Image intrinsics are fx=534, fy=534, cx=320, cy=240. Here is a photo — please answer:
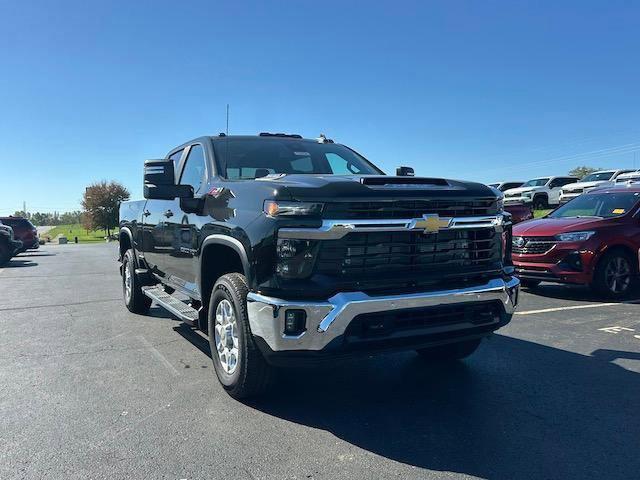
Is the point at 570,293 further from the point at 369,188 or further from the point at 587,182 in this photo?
the point at 587,182

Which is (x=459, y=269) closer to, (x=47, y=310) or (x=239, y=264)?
(x=239, y=264)

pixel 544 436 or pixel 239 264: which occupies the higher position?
pixel 239 264

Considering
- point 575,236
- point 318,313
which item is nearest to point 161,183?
point 318,313

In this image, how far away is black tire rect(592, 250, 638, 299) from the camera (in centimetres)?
791

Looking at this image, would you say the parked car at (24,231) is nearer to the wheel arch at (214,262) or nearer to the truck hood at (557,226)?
the truck hood at (557,226)

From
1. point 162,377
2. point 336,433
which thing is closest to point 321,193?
point 336,433

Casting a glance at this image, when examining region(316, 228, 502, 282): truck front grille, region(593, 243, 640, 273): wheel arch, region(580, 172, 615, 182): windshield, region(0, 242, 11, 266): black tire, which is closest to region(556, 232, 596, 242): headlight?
region(593, 243, 640, 273): wheel arch

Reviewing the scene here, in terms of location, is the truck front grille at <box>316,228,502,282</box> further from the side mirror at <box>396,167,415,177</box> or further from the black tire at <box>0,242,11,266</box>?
the black tire at <box>0,242,11,266</box>

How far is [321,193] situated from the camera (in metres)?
3.44

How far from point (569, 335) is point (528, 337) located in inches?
18.6

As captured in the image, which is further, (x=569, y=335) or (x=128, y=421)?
(x=569, y=335)

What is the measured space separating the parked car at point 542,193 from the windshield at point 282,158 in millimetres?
25385

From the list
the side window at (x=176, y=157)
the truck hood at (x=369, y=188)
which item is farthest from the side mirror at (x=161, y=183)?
the side window at (x=176, y=157)

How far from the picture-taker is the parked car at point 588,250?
789 centimetres
